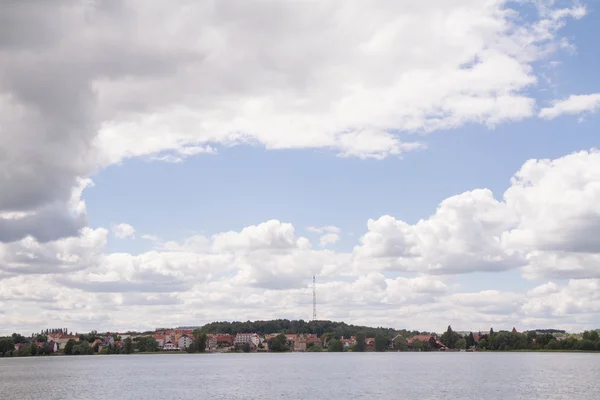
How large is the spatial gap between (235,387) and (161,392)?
11.5 meters

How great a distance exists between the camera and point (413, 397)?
79438mm

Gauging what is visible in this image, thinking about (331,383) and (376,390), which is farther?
(331,383)

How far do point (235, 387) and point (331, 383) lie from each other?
1458 cm

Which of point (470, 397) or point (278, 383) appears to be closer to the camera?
point (470, 397)

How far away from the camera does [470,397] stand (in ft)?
258

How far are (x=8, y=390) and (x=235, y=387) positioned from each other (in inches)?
1287

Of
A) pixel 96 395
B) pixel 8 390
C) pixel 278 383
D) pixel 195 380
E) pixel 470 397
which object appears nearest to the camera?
pixel 470 397

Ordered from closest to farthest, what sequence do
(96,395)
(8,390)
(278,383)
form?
(96,395)
(8,390)
(278,383)

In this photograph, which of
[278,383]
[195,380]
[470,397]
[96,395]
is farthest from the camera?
[195,380]

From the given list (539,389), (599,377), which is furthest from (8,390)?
(599,377)

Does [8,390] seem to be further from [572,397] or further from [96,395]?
[572,397]

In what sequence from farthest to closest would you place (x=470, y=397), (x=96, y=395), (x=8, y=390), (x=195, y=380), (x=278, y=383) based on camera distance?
(x=195, y=380) → (x=278, y=383) → (x=8, y=390) → (x=96, y=395) → (x=470, y=397)

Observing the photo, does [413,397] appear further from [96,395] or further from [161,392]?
[96,395]

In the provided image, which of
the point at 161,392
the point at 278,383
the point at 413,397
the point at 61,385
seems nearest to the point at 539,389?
the point at 413,397
